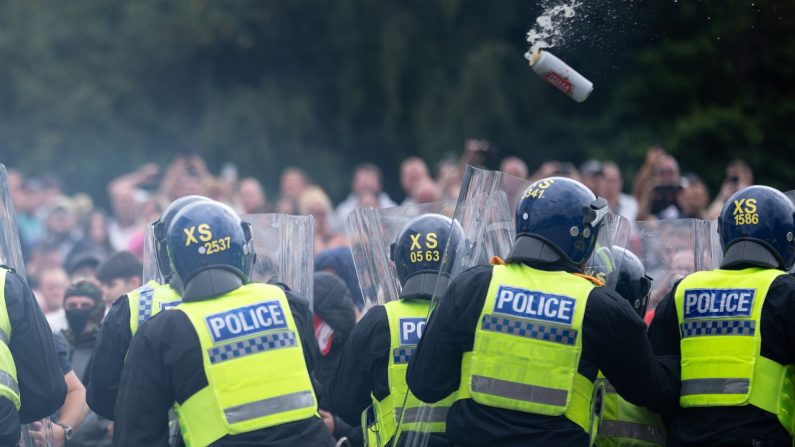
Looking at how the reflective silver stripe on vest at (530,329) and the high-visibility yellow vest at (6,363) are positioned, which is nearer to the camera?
the reflective silver stripe on vest at (530,329)

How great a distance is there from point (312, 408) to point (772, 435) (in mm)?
2028

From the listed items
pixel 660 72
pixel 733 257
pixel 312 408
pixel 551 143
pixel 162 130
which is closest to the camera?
pixel 312 408

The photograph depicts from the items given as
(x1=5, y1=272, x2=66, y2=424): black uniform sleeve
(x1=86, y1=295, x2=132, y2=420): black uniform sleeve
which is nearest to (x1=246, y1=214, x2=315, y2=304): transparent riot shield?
(x1=86, y1=295, x2=132, y2=420): black uniform sleeve

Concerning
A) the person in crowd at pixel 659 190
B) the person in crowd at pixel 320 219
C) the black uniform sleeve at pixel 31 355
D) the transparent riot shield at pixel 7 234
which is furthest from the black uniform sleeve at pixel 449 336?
the person in crowd at pixel 659 190

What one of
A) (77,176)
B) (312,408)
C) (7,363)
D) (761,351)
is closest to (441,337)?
(312,408)

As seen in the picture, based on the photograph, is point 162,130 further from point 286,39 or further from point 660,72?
point 660,72

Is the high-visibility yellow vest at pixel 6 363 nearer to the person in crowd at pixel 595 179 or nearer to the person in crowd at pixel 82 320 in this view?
the person in crowd at pixel 82 320

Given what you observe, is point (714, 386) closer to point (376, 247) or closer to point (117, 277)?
point (376, 247)

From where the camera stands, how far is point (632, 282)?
6.30 m

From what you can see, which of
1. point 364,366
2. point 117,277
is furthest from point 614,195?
point 364,366

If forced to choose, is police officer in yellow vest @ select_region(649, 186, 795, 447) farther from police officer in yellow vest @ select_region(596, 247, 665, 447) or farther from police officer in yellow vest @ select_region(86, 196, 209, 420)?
police officer in yellow vest @ select_region(86, 196, 209, 420)

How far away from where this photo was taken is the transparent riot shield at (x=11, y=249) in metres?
6.31

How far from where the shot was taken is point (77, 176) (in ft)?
83.2

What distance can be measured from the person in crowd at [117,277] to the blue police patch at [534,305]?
3644mm
